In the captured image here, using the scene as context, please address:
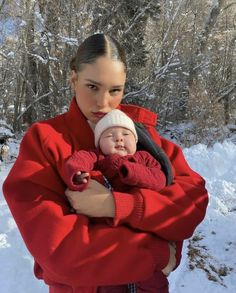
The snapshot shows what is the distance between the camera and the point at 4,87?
14.6 metres

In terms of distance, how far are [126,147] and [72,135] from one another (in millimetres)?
238

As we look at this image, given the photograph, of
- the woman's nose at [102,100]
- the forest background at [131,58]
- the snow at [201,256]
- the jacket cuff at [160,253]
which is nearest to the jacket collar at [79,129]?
the woman's nose at [102,100]

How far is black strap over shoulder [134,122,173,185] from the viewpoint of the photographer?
1794 mm

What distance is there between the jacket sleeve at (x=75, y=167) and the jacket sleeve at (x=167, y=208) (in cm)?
14

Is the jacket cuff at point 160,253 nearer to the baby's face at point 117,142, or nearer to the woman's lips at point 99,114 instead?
the baby's face at point 117,142

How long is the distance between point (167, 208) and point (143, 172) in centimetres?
18

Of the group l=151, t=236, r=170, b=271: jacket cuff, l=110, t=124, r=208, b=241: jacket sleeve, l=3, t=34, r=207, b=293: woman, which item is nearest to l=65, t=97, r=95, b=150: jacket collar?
l=3, t=34, r=207, b=293: woman

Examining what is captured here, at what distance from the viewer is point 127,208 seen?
1596 millimetres

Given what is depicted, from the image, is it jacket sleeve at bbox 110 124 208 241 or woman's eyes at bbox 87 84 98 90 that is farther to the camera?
woman's eyes at bbox 87 84 98 90

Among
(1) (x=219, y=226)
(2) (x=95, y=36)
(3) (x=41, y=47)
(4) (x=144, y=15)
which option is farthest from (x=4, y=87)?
(2) (x=95, y=36)

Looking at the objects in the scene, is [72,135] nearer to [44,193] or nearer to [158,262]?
[44,193]

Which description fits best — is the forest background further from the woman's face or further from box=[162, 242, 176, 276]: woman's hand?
box=[162, 242, 176, 276]: woman's hand

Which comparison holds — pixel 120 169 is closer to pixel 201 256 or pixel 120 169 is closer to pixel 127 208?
pixel 127 208

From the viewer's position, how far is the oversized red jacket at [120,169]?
1.59 meters
